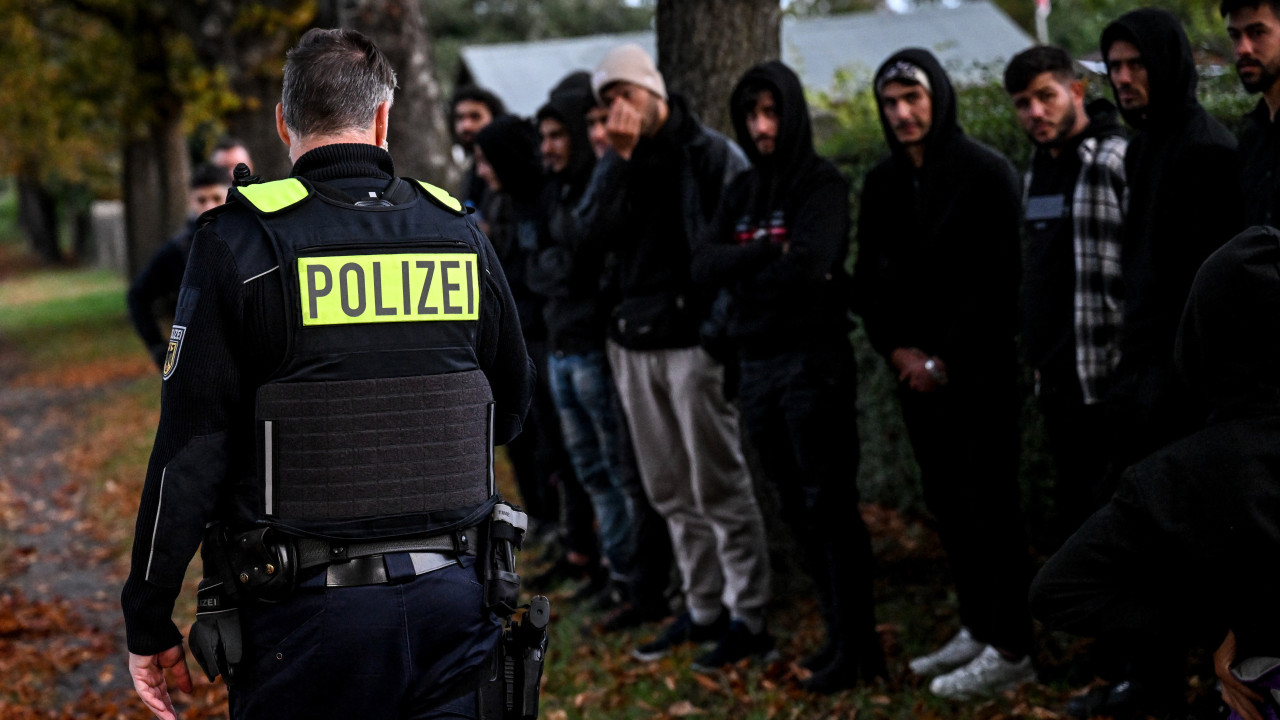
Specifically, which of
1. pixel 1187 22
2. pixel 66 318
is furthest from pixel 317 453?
pixel 66 318

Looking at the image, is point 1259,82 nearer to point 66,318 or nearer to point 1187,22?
point 1187,22

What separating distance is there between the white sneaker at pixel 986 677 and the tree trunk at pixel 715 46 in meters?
3.11

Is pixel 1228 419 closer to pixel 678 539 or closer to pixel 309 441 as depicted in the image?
pixel 309 441

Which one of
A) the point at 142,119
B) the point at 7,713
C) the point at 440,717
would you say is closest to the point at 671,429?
the point at 440,717

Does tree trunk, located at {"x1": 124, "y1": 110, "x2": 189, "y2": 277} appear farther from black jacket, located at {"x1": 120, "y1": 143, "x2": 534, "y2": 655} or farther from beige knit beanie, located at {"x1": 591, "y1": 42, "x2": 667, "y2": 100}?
black jacket, located at {"x1": 120, "y1": 143, "x2": 534, "y2": 655}

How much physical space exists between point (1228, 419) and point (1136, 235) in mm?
1821

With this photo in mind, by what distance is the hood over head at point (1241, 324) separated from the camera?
104 inches

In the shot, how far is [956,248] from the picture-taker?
4973mm

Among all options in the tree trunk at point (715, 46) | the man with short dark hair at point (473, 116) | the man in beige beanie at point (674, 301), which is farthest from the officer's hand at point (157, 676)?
the man with short dark hair at point (473, 116)

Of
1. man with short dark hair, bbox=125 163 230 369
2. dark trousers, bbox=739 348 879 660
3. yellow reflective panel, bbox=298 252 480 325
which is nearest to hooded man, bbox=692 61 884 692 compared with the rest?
dark trousers, bbox=739 348 879 660

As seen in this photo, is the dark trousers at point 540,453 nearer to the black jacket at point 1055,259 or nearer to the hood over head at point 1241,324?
the black jacket at point 1055,259

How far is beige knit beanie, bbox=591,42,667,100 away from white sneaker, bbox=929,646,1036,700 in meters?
2.73

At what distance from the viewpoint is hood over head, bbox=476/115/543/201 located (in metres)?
6.83

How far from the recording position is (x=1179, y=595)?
2762 mm
